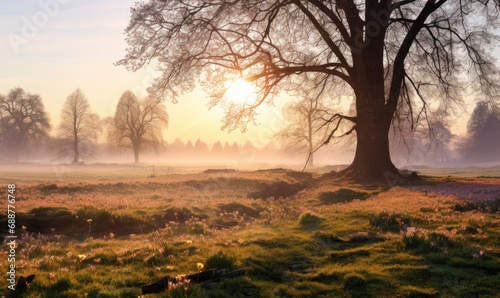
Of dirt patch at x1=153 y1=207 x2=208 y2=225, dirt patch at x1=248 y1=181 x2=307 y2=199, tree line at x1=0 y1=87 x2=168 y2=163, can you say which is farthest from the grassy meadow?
tree line at x1=0 y1=87 x2=168 y2=163

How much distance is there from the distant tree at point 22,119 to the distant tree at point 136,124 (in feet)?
73.9

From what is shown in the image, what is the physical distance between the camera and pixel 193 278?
6.90m

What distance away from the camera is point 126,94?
277 feet

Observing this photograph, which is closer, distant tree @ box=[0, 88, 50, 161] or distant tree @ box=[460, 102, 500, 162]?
distant tree @ box=[0, 88, 50, 161]

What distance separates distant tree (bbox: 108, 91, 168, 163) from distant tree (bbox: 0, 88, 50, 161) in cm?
2251

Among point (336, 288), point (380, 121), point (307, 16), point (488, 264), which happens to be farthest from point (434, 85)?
point (336, 288)

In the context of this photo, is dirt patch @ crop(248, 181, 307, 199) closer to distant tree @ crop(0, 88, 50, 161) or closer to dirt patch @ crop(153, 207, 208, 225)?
dirt patch @ crop(153, 207, 208, 225)

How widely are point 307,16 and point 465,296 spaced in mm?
23555

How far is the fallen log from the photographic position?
21.0ft

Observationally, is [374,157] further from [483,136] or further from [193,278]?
[483,136]

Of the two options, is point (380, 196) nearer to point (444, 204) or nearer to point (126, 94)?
point (444, 204)

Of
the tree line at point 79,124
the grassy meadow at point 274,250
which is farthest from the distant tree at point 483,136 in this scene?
the grassy meadow at point 274,250

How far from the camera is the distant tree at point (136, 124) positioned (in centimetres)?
8412

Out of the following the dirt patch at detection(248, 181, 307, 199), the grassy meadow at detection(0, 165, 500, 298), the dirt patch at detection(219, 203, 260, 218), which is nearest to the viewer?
the grassy meadow at detection(0, 165, 500, 298)
